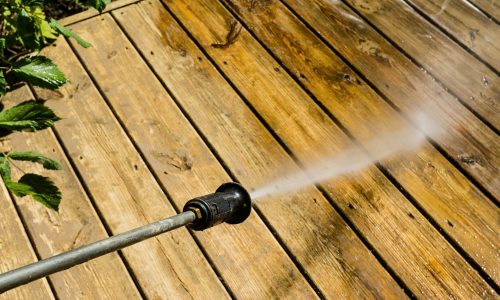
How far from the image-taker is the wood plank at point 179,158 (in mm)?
1570

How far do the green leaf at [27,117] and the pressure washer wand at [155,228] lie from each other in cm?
46

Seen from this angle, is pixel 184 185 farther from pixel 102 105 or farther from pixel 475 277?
pixel 475 277

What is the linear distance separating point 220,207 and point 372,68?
1.25m

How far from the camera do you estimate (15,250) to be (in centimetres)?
155

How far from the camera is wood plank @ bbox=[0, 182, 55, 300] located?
4.84 feet

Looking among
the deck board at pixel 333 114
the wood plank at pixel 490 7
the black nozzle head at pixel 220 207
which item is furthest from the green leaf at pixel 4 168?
the wood plank at pixel 490 7

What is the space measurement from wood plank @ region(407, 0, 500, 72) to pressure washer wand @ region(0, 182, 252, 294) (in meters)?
1.53

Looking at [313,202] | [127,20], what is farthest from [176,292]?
[127,20]

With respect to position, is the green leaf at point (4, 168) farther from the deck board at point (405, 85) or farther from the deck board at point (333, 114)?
the deck board at point (405, 85)

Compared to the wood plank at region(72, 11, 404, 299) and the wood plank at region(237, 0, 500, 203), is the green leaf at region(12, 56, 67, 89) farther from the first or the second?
the wood plank at region(237, 0, 500, 203)

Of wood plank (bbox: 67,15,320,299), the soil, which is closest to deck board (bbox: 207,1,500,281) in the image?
wood plank (bbox: 67,15,320,299)

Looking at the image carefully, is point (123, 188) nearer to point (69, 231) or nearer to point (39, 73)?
point (69, 231)

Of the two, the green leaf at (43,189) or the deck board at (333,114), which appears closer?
the green leaf at (43,189)

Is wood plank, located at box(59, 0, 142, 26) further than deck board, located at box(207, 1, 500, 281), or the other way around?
wood plank, located at box(59, 0, 142, 26)
